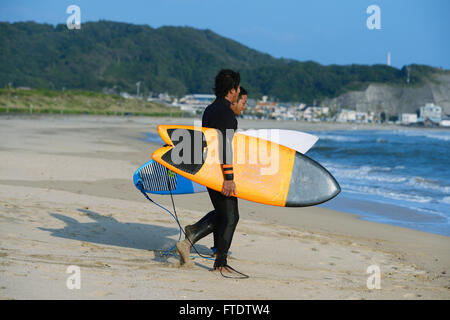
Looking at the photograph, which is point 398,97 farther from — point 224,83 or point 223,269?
point 223,269

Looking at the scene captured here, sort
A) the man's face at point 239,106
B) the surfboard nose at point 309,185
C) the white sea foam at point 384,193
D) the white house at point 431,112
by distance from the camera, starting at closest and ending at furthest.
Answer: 1. the man's face at point 239,106
2. the surfboard nose at point 309,185
3. the white sea foam at point 384,193
4. the white house at point 431,112

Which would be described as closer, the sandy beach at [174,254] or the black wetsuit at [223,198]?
the sandy beach at [174,254]

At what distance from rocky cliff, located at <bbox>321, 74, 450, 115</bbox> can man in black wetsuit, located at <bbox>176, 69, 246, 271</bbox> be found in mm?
143012

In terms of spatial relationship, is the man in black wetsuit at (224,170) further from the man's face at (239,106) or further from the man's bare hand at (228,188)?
the man's face at (239,106)

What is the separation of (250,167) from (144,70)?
562ft

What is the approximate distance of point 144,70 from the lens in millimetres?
169875

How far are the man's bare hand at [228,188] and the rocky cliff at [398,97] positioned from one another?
143 meters

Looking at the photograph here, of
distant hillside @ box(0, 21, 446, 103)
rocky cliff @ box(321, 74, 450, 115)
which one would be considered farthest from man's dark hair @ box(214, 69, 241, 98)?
rocky cliff @ box(321, 74, 450, 115)

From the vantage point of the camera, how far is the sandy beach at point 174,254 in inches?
117

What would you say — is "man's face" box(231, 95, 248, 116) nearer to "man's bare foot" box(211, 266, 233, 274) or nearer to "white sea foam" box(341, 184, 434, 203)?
"man's bare foot" box(211, 266, 233, 274)

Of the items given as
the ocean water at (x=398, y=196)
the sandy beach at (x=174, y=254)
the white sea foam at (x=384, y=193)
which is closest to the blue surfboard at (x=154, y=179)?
the sandy beach at (x=174, y=254)

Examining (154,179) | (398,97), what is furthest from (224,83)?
(398,97)
